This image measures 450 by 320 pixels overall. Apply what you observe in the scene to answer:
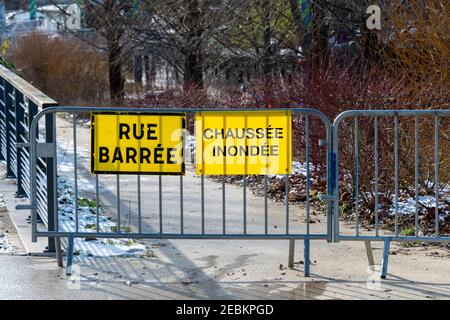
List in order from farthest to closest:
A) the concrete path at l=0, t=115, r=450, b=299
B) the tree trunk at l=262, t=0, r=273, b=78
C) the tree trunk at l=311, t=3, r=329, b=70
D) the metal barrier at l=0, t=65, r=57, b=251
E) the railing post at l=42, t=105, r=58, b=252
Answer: the tree trunk at l=262, t=0, r=273, b=78
the tree trunk at l=311, t=3, r=329, b=70
the metal barrier at l=0, t=65, r=57, b=251
the railing post at l=42, t=105, r=58, b=252
the concrete path at l=0, t=115, r=450, b=299

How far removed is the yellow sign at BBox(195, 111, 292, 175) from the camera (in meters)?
7.46

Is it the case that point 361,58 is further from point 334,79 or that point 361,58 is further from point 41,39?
point 41,39

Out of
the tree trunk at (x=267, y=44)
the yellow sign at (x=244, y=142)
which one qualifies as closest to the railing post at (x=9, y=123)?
the yellow sign at (x=244, y=142)

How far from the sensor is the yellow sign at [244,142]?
7457mm

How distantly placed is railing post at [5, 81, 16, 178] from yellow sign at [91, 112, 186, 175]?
4.39 meters

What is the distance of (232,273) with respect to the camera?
24.5 feet

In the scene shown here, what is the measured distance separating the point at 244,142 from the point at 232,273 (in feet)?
3.48

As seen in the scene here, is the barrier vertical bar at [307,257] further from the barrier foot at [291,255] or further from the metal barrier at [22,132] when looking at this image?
the metal barrier at [22,132]

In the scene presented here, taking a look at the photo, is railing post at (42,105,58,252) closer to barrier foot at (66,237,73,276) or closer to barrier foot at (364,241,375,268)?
barrier foot at (66,237,73,276)

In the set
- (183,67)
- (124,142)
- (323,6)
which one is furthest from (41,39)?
(124,142)

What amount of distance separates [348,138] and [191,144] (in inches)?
86.1

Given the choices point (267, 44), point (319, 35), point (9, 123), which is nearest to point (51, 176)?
point (9, 123)

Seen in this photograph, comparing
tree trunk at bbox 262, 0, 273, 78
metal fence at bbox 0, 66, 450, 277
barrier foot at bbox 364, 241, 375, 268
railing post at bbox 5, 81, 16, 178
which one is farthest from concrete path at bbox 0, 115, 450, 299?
tree trunk at bbox 262, 0, 273, 78
